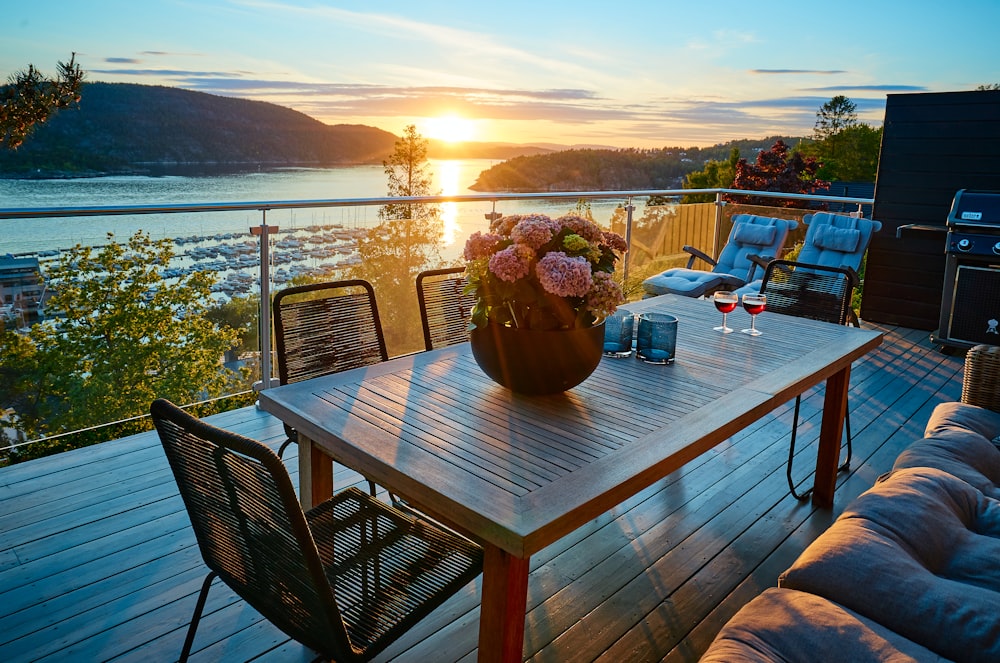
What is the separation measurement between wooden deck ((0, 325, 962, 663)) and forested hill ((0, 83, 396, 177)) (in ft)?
51.0

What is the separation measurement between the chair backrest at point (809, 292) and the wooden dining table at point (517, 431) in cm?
79

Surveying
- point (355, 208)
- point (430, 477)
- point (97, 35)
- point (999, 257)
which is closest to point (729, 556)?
point (430, 477)

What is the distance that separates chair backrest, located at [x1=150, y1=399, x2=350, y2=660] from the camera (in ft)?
4.45

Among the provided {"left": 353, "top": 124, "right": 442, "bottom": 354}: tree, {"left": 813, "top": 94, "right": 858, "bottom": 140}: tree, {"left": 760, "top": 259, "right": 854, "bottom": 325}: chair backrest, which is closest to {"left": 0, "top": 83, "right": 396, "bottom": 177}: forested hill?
{"left": 353, "top": 124, "right": 442, "bottom": 354}: tree

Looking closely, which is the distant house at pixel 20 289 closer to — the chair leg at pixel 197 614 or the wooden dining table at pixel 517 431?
the wooden dining table at pixel 517 431

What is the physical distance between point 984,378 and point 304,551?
2.73 m

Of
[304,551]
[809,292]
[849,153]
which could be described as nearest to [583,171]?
[809,292]

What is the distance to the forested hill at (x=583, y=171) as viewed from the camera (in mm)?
12203

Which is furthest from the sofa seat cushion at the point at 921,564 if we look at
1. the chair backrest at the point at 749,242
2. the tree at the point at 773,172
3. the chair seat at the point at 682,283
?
the tree at the point at 773,172

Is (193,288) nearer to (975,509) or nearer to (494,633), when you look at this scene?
(494,633)

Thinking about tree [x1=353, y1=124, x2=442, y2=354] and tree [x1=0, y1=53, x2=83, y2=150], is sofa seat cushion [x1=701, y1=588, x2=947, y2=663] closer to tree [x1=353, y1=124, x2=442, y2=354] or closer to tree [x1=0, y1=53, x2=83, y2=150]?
tree [x1=353, y1=124, x2=442, y2=354]

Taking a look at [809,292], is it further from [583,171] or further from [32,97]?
[583,171]

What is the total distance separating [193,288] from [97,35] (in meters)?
19.9

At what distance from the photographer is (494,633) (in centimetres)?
159
